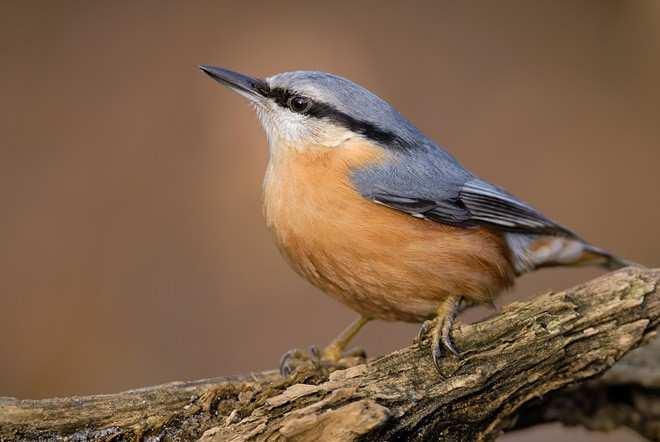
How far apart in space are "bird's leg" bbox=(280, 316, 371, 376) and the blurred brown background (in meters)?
2.48

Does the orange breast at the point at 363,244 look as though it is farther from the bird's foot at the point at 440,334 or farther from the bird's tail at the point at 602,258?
the bird's tail at the point at 602,258

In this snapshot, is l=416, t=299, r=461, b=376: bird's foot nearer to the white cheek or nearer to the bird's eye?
the white cheek

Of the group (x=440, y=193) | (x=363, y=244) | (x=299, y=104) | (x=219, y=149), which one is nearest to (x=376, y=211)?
(x=363, y=244)

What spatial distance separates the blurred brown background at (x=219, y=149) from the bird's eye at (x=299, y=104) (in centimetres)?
318

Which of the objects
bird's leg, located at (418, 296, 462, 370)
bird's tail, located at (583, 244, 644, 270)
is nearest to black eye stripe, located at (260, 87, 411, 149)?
bird's leg, located at (418, 296, 462, 370)

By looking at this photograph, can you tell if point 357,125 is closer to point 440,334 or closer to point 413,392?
point 440,334

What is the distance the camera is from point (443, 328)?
3.88 m

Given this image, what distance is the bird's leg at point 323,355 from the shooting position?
440 centimetres

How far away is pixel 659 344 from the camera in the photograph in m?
4.77

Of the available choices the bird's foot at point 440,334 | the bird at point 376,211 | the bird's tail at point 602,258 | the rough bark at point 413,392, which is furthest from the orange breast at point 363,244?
the bird's tail at point 602,258

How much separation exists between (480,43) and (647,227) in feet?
8.56

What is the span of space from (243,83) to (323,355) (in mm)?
1592

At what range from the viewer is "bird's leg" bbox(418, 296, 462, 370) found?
3.76m

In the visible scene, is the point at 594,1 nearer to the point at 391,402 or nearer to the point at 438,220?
the point at 438,220
